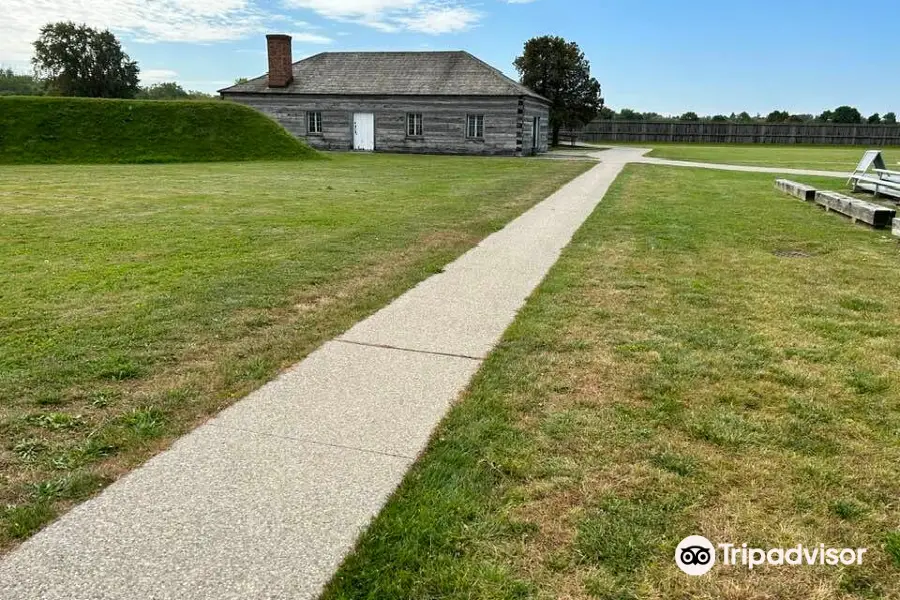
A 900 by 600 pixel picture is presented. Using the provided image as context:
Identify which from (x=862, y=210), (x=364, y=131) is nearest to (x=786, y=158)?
(x=364, y=131)

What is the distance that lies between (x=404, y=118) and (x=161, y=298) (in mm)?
29160

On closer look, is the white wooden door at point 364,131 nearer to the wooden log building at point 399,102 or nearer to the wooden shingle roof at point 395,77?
the wooden log building at point 399,102

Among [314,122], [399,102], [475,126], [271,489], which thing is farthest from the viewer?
[314,122]

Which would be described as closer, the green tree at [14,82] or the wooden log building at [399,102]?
the wooden log building at [399,102]

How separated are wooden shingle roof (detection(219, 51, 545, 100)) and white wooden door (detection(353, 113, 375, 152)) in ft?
4.10

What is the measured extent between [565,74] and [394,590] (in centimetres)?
4363

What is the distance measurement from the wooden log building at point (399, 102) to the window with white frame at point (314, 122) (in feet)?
0.18

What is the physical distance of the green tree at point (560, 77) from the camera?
41281mm

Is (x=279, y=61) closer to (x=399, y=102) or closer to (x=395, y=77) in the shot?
(x=395, y=77)

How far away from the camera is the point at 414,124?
33.1m

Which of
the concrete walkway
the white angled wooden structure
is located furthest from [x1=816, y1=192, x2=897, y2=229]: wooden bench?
the concrete walkway

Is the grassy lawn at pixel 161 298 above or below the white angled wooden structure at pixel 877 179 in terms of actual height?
below

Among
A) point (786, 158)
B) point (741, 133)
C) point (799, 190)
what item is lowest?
point (799, 190)

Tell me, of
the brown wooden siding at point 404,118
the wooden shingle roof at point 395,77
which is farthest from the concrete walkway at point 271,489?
the wooden shingle roof at point 395,77
